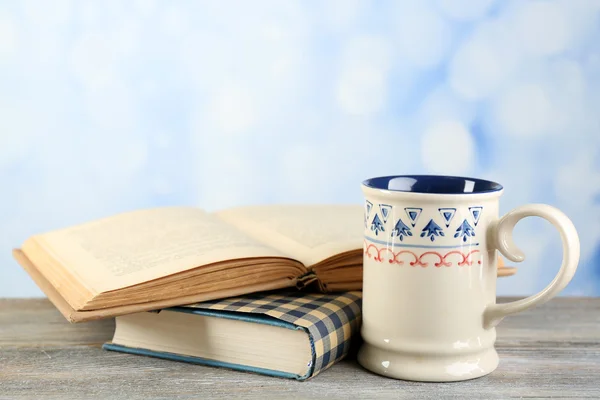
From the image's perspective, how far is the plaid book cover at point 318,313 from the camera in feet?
2.39

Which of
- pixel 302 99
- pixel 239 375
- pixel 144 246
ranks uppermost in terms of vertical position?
pixel 302 99

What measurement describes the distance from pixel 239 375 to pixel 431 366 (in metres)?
0.19

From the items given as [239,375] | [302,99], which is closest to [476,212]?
[239,375]

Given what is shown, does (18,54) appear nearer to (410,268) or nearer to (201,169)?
(201,169)

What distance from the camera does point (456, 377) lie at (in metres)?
0.73

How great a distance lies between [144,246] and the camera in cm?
89

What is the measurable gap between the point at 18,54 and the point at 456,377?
148 centimetres

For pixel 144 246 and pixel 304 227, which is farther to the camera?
pixel 304 227

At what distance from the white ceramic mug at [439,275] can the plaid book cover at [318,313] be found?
0.04 m

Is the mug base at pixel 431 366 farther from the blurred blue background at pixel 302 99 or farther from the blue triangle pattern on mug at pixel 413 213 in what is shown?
the blurred blue background at pixel 302 99

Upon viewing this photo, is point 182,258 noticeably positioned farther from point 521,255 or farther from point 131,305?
point 521,255

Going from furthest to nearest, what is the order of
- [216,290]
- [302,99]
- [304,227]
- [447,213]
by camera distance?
1. [302,99]
2. [304,227]
3. [216,290]
4. [447,213]

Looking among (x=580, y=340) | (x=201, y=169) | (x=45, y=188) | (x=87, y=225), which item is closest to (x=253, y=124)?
(x=201, y=169)

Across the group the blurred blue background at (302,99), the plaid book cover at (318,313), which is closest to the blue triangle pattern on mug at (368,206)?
the plaid book cover at (318,313)
